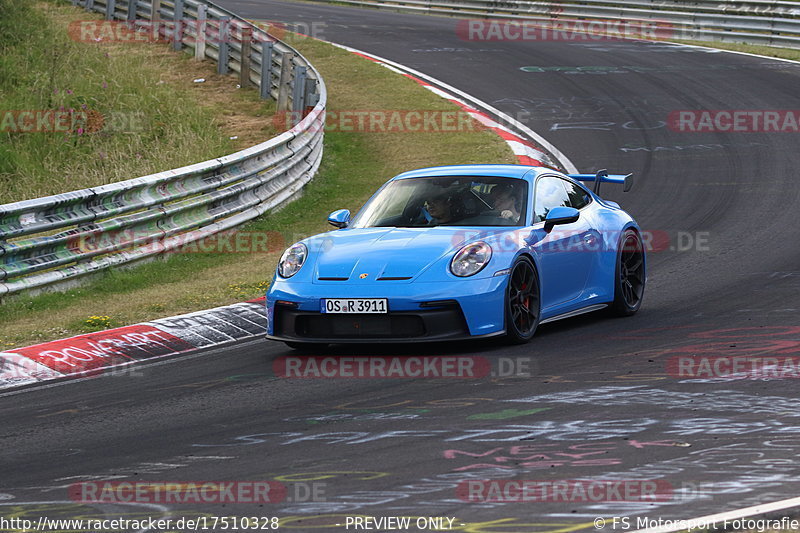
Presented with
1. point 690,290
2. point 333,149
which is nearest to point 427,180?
point 690,290

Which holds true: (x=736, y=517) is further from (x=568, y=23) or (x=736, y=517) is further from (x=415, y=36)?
(x=568, y=23)

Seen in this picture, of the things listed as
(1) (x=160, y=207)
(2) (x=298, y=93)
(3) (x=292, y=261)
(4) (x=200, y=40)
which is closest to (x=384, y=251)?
(3) (x=292, y=261)

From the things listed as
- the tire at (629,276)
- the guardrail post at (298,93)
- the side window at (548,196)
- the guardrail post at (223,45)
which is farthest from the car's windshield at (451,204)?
the guardrail post at (223,45)

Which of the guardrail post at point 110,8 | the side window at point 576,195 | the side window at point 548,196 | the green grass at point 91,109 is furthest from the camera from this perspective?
the guardrail post at point 110,8

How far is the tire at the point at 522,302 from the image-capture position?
29.2 ft

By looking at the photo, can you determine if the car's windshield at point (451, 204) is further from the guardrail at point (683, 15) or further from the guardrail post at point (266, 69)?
the guardrail at point (683, 15)

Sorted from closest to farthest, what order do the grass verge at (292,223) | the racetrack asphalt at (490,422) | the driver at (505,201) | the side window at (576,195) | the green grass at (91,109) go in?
the racetrack asphalt at (490,422), the driver at (505,201), the side window at (576,195), the grass verge at (292,223), the green grass at (91,109)

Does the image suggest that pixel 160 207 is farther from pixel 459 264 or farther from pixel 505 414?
pixel 505 414

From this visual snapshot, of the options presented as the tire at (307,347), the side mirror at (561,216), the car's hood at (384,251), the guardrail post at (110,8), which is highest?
the side mirror at (561,216)

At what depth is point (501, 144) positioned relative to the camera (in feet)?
64.0

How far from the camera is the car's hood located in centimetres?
884

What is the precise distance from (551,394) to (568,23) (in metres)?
28.0

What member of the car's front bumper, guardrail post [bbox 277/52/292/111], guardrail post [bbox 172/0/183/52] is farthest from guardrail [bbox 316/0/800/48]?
the car's front bumper

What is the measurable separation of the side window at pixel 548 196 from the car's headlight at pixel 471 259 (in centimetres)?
86
